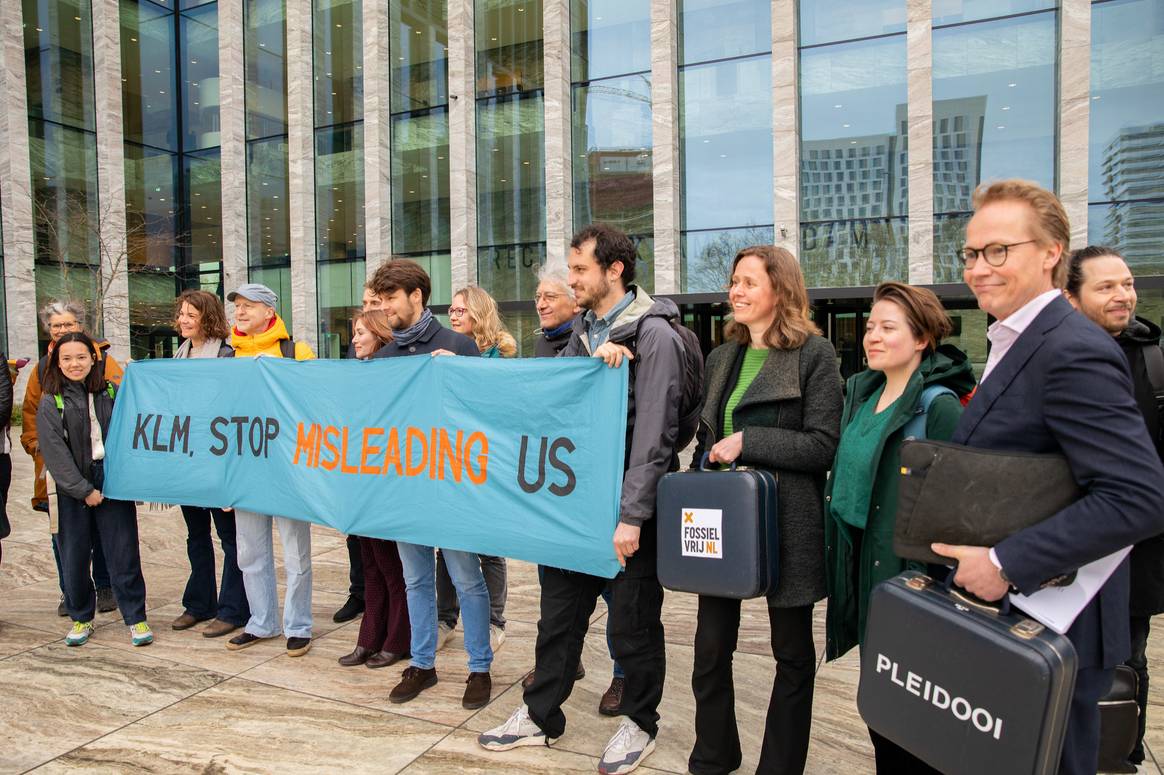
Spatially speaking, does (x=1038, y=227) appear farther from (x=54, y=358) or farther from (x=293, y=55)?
(x=293, y=55)

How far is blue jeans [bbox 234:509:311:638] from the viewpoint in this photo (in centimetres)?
522

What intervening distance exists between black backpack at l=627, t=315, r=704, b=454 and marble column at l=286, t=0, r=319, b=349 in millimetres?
21366

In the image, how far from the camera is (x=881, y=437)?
293 centimetres

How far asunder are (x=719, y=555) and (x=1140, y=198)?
53.0ft

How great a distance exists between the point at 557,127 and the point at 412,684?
17916 millimetres

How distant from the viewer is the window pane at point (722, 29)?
18453 mm

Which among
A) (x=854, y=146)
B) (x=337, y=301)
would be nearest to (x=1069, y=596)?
(x=854, y=146)

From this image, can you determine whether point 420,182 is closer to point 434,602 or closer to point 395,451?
point 395,451

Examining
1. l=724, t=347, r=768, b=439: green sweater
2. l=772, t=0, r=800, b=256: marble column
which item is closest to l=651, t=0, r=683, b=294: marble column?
l=772, t=0, r=800, b=256: marble column

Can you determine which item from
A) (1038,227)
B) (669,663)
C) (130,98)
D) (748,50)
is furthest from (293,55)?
(1038,227)

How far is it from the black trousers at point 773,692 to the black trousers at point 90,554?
3938 mm

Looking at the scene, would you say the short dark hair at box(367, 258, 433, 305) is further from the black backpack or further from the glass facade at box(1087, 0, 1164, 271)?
the glass facade at box(1087, 0, 1164, 271)

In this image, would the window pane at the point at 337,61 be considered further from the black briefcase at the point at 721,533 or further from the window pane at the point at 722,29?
the black briefcase at the point at 721,533

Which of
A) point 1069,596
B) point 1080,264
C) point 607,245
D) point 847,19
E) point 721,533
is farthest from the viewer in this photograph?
point 847,19
